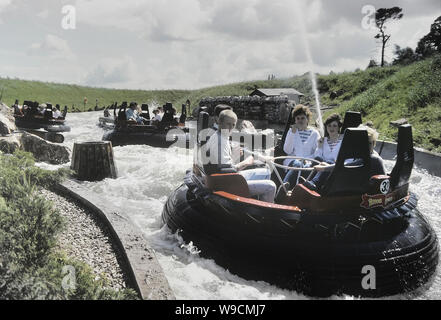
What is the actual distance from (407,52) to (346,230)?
50045 mm

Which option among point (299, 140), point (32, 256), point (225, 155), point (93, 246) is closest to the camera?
point (32, 256)

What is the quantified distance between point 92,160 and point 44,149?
7.06ft

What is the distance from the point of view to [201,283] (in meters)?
4.04

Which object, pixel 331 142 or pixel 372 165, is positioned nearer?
pixel 372 165

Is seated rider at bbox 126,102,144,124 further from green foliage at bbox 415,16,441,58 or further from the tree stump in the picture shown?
green foliage at bbox 415,16,441,58

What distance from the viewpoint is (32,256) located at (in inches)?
132

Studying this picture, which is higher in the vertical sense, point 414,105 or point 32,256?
point 414,105

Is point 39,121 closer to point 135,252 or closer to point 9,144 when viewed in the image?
point 9,144

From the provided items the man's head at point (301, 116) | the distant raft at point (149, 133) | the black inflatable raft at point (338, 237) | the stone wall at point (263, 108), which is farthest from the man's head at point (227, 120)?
the stone wall at point (263, 108)

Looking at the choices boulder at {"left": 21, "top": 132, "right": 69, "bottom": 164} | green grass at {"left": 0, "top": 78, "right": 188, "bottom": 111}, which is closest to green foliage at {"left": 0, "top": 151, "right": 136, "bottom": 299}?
boulder at {"left": 21, "top": 132, "right": 69, "bottom": 164}

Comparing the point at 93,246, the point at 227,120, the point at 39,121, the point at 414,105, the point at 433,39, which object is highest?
the point at 433,39

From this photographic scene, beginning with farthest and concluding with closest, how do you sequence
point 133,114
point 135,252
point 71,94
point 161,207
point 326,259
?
point 71,94 < point 133,114 < point 161,207 < point 135,252 < point 326,259

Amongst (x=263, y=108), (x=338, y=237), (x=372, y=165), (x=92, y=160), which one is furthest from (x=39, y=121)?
(x=338, y=237)
